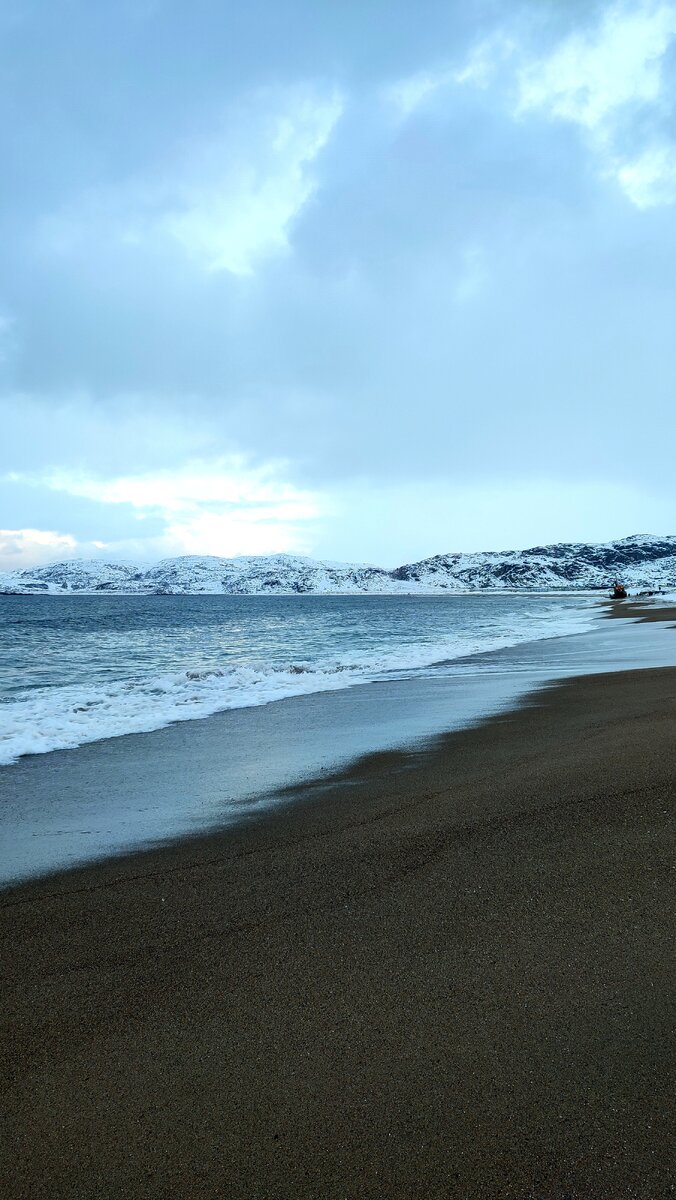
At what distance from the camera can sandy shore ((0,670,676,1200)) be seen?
6.84 ft

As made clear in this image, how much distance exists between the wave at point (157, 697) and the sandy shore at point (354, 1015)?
6.26 meters

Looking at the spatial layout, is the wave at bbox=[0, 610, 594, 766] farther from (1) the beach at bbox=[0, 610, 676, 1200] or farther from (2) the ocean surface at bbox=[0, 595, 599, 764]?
(1) the beach at bbox=[0, 610, 676, 1200]

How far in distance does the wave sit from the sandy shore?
6263 mm

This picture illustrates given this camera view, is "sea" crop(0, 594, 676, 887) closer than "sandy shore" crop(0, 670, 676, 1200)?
No

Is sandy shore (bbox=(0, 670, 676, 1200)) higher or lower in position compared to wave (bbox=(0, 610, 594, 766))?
higher

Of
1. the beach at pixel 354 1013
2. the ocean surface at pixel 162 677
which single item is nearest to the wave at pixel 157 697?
the ocean surface at pixel 162 677

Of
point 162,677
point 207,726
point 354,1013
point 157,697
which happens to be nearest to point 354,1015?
point 354,1013

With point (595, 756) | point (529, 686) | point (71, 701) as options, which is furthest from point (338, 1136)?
point (71, 701)

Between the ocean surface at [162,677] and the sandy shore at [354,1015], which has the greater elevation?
the sandy shore at [354,1015]

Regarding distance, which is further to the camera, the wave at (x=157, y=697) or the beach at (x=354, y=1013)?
the wave at (x=157, y=697)

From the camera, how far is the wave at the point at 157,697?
1061 centimetres

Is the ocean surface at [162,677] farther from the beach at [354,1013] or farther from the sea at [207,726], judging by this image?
the beach at [354,1013]

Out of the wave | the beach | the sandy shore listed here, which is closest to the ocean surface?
the wave

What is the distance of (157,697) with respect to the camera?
14.6m
